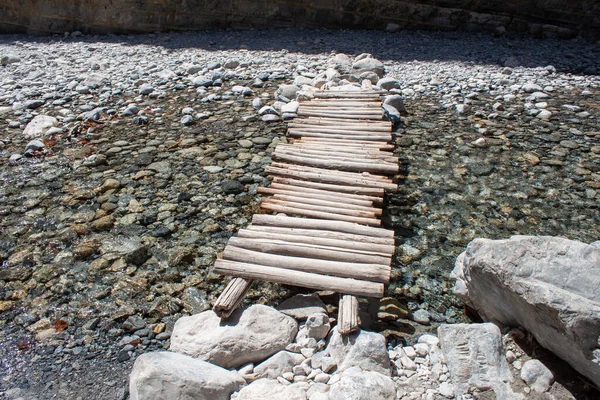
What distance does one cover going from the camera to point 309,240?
3715 millimetres

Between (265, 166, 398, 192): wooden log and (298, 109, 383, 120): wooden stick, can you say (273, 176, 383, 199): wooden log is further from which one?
(298, 109, 383, 120): wooden stick

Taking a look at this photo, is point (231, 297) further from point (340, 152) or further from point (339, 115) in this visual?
point (339, 115)

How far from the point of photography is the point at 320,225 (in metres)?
3.92

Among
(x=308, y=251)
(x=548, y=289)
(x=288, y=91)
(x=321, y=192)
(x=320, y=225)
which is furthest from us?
(x=288, y=91)

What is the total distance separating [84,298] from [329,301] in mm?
1755

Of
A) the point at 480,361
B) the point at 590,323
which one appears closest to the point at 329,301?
the point at 480,361

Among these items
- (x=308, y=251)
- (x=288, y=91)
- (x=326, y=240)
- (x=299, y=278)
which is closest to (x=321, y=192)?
(x=326, y=240)

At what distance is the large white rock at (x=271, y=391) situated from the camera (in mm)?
2547

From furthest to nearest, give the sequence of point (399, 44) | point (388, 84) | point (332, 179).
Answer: point (399, 44) → point (388, 84) → point (332, 179)

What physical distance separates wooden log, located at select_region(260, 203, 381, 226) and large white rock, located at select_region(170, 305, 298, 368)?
46.9 inches

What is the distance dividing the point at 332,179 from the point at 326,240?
1.08 meters

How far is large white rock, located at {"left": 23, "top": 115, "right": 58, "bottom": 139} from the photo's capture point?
5898 mm

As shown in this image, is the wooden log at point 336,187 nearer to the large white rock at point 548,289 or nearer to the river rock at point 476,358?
the large white rock at point 548,289

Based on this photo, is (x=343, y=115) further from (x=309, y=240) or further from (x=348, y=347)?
(x=348, y=347)
